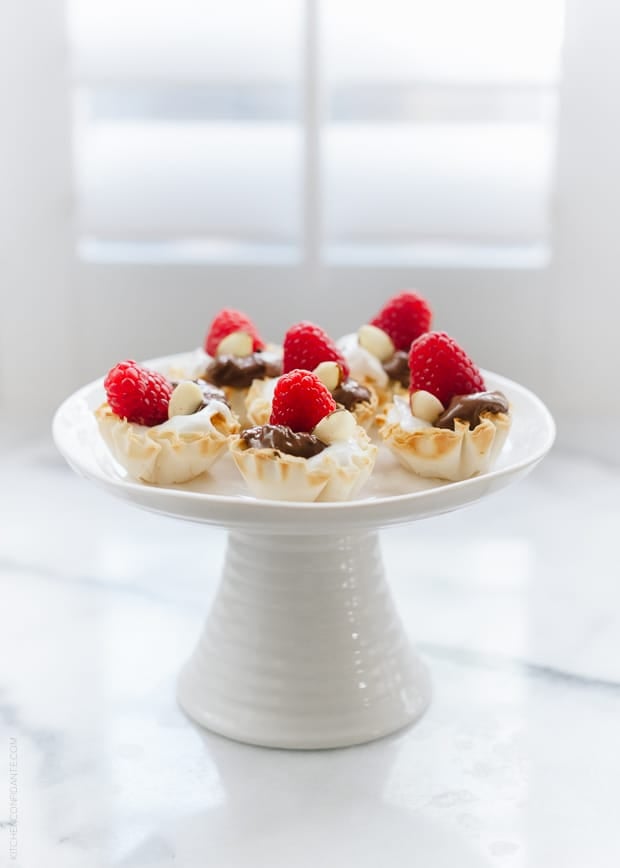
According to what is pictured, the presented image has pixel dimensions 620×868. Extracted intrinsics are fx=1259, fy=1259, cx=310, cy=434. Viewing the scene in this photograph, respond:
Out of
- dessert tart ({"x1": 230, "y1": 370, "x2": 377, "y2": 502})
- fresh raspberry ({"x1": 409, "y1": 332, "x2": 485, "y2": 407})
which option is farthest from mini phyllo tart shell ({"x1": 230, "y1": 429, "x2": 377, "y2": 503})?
fresh raspberry ({"x1": 409, "y1": 332, "x2": 485, "y2": 407})

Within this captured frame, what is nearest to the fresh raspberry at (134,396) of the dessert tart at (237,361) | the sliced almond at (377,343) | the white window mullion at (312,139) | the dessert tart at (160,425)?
the dessert tart at (160,425)

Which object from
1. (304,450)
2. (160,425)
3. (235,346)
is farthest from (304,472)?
(235,346)

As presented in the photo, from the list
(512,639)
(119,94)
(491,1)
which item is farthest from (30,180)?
(512,639)

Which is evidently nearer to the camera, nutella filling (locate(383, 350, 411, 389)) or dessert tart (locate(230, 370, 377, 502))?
dessert tart (locate(230, 370, 377, 502))

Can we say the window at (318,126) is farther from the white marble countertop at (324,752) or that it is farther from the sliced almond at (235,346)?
the sliced almond at (235,346)

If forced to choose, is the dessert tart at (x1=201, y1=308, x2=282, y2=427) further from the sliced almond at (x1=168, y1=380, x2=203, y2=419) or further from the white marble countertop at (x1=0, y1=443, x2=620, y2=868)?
the white marble countertop at (x1=0, y1=443, x2=620, y2=868)

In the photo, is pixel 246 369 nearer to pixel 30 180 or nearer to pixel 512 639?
pixel 512 639
